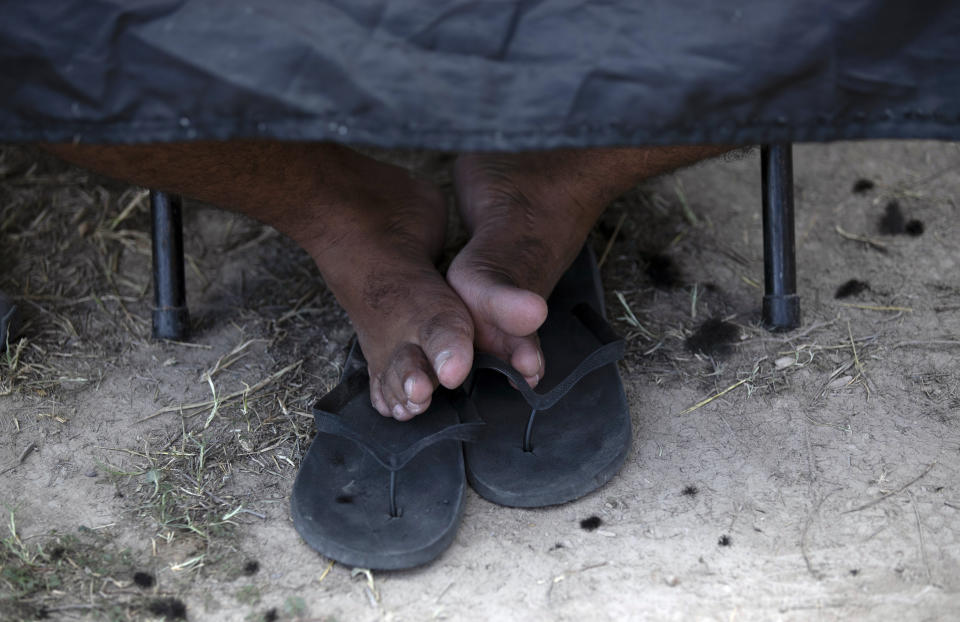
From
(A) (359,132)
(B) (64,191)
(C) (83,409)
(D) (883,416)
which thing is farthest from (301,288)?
(D) (883,416)

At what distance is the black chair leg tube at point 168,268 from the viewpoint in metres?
1.35

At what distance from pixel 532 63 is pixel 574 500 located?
541mm

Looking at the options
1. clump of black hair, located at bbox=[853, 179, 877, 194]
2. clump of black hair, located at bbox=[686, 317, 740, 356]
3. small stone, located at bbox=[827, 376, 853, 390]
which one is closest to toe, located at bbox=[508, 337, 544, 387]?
clump of black hair, located at bbox=[686, 317, 740, 356]

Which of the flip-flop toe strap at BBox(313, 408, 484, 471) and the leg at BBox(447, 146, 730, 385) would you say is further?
the leg at BBox(447, 146, 730, 385)

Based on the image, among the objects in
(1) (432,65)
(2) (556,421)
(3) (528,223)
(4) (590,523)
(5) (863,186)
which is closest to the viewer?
(1) (432,65)

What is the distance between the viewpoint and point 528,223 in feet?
4.24

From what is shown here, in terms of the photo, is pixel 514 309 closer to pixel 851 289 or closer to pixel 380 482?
pixel 380 482

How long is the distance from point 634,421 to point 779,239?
38 cm

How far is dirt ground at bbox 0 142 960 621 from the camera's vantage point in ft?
3.08

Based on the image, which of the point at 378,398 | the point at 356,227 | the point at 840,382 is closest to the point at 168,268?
the point at 356,227

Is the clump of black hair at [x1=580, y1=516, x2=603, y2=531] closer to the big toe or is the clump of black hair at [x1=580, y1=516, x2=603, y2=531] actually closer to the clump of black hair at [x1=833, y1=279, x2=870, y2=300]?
the big toe

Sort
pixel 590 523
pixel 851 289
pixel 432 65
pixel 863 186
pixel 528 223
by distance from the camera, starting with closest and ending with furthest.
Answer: pixel 432 65 → pixel 590 523 → pixel 528 223 → pixel 851 289 → pixel 863 186

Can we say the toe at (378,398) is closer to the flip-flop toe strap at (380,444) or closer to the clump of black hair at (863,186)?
the flip-flop toe strap at (380,444)

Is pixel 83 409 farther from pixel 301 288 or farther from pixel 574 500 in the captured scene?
pixel 574 500
